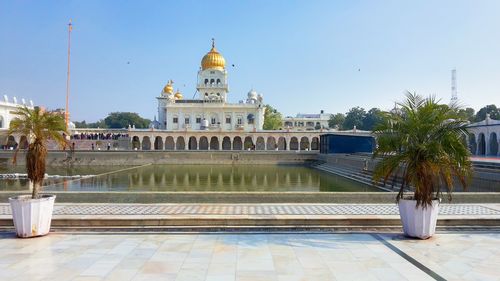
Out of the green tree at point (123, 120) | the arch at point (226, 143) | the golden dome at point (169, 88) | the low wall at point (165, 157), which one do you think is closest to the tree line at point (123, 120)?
the green tree at point (123, 120)

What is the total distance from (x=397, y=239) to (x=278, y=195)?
3995mm

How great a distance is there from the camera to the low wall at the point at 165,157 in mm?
32406

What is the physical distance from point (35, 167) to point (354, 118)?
66.9 m

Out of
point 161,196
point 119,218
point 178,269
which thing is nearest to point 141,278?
point 178,269

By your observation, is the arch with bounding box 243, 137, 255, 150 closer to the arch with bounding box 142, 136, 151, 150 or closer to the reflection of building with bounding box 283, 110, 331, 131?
the arch with bounding box 142, 136, 151, 150

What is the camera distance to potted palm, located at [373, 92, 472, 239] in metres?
5.73

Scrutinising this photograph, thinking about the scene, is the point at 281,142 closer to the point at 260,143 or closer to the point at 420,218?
A: the point at 260,143

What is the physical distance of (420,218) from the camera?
5.72m

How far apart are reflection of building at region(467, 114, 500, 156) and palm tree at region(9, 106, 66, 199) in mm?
29279

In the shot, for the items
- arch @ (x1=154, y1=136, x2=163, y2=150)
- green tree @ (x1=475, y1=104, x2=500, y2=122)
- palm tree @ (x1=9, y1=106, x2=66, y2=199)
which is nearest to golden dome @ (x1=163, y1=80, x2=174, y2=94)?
arch @ (x1=154, y1=136, x2=163, y2=150)

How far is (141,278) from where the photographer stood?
4027mm

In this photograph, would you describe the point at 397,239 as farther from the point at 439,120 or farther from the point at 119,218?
the point at 119,218

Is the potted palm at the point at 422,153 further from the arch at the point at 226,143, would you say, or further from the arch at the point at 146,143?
the arch at the point at 146,143

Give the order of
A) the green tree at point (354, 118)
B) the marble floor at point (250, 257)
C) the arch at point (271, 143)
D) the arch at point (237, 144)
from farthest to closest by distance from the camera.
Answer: the green tree at point (354, 118) → the arch at point (237, 144) → the arch at point (271, 143) → the marble floor at point (250, 257)
